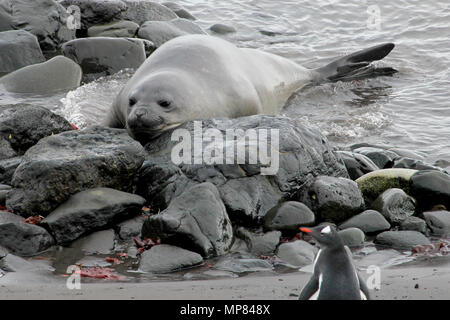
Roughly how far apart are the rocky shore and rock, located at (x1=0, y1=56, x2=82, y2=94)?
2501 mm

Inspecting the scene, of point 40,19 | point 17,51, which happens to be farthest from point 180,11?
point 17,51

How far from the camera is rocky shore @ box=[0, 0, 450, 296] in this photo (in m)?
4.43

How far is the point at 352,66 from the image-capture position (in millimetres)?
10016

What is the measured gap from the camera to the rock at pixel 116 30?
10.8 metres

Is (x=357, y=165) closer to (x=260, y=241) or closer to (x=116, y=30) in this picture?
(x=260, y=241)

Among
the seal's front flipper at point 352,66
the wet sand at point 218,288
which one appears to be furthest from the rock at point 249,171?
the seal's front flipper at point 352,66

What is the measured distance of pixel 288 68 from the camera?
9.25 metres

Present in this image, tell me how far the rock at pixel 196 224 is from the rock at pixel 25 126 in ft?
5.78

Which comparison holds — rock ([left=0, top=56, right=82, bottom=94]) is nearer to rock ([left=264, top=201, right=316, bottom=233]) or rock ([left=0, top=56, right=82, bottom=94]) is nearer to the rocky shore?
the rocky shore

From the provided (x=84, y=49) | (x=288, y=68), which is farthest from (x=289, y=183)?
Result: (x=84, y=49)


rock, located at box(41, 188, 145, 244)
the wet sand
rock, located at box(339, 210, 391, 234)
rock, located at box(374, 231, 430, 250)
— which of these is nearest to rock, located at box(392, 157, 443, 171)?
rock, located at box(339, 210, 391, 234)

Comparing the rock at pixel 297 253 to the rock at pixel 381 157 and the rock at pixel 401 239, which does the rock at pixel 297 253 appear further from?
the rock at pixel 381 157

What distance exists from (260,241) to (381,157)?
2291 millimetres
